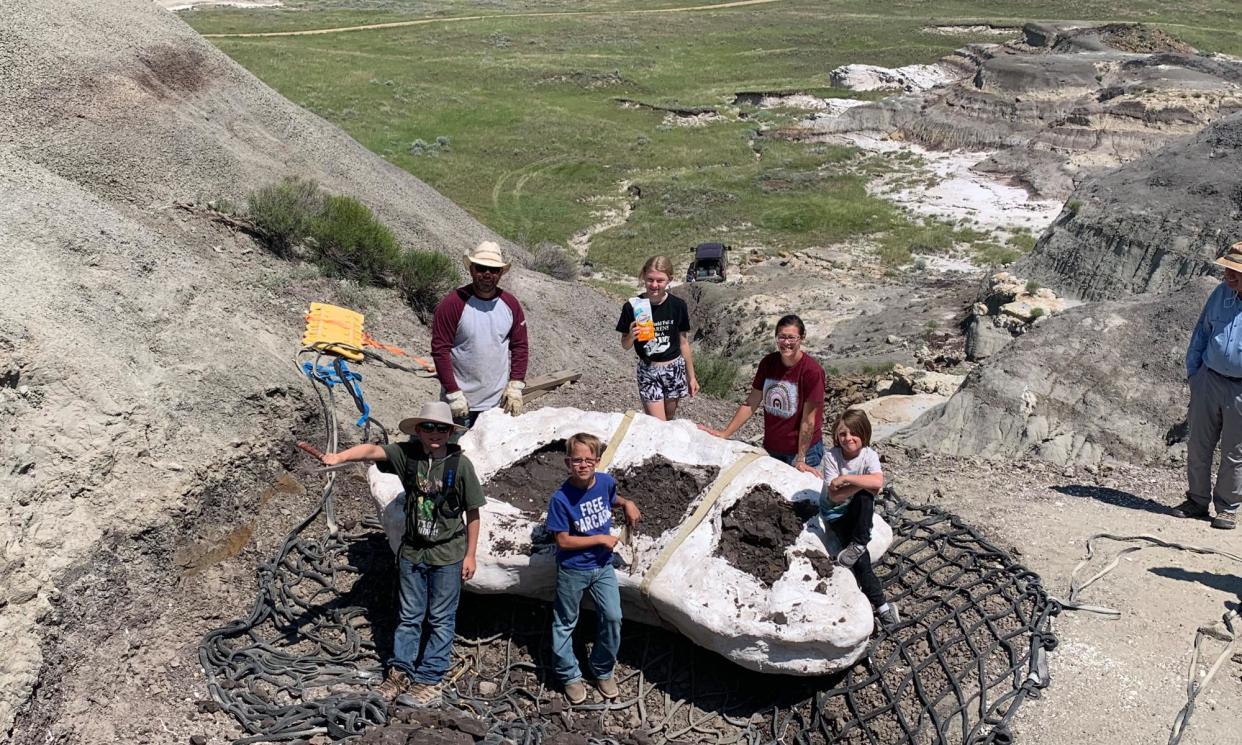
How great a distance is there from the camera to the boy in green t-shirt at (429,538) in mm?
5516

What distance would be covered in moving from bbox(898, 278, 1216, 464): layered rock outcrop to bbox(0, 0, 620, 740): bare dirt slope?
415 centimetres

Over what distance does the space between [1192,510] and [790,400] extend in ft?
12.0

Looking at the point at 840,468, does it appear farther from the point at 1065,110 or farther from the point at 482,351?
the point at 1065,110

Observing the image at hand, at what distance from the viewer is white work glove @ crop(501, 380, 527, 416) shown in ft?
23.1

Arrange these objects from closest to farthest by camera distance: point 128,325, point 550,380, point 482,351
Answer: point 482,351
point 128,325
point 550,380

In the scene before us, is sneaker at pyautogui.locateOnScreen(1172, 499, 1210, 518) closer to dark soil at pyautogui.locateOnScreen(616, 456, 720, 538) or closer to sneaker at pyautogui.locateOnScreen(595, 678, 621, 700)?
dark soil at pyautogui.locateOnScreen(616, 456, 720, 538)

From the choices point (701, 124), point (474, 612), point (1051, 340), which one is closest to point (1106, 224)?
point (1051, 340)

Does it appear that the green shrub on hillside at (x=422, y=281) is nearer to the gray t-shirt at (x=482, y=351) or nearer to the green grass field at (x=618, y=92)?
the gray t-shirt at (x=482, y=351)

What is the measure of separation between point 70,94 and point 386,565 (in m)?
8.14

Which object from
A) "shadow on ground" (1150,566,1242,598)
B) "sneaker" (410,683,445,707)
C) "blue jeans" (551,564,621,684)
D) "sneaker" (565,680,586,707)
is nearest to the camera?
"blue jeans" (551,564,621,684)

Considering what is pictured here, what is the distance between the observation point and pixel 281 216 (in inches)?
459

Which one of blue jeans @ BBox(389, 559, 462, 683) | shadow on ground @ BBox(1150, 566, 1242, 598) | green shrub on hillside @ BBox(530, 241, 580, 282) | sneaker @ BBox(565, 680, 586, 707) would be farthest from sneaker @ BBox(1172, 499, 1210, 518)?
green shrub on hillside @ BBox(530, 241, 580, 282)

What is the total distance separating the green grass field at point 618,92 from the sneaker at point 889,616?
18.0m

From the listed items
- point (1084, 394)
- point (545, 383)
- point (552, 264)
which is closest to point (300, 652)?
point (545, 383)
